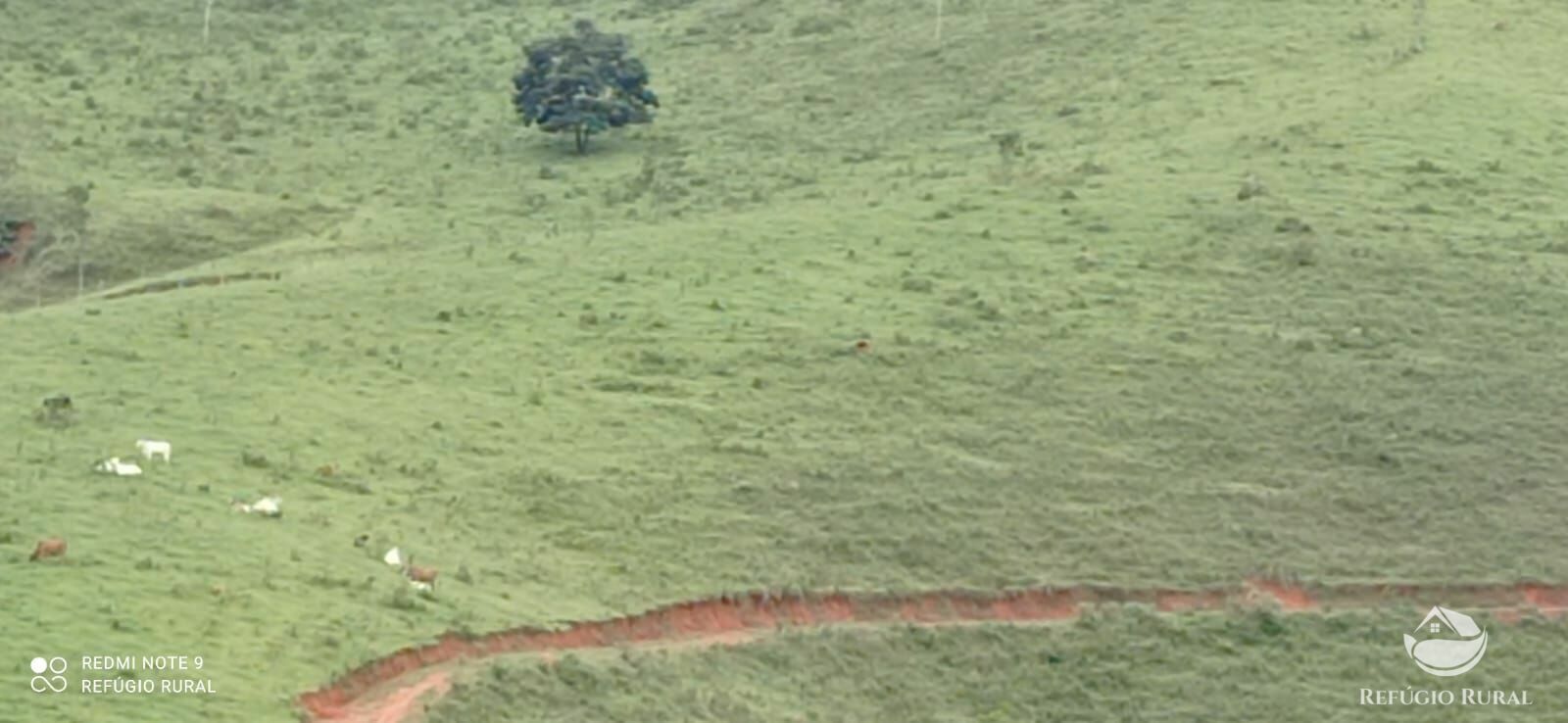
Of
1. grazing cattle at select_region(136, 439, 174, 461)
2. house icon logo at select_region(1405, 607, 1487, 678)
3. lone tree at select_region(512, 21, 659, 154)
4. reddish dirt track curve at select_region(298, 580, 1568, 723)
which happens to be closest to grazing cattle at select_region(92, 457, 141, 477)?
grazing cattle at select_region(136, 439, 174, 461)

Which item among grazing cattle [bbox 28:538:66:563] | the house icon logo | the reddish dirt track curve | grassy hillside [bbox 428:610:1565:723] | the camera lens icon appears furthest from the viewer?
the house icon logo

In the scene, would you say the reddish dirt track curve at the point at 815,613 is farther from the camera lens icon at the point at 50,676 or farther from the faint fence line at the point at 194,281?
the faint fence line at the point at 194,281

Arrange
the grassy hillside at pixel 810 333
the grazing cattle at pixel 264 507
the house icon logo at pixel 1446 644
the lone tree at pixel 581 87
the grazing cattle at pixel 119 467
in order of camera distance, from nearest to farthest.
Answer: the grazing cattle at pixel 264 507
the grazing cattle at pixel 119 467
the grassy hillside at pixel 810 333
the house icon logo at pixel 1446 644
the lone tree at pixel 581 87

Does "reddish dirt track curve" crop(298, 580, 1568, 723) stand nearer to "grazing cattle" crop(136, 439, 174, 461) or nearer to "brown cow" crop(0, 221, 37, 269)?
"grazing cattle" crop(136, 439, 174, 461)

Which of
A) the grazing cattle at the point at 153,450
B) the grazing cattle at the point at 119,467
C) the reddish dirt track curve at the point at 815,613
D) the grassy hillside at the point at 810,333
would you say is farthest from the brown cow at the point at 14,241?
the reddish dirt track curve at the point at 815,613

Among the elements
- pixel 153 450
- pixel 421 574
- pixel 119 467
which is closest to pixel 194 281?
pixel 153 450

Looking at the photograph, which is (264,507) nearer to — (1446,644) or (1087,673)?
(1087,673)
